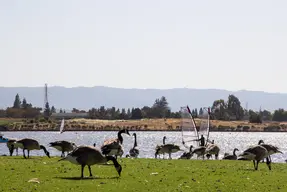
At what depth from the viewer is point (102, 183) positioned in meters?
22.6

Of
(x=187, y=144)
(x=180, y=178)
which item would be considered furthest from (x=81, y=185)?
(x=187, y=144)

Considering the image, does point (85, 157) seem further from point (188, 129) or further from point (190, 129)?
point (188, 129)

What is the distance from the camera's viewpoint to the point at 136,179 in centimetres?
2430

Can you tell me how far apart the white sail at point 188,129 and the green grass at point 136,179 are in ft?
96.2

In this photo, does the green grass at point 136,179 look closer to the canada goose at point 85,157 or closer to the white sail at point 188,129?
the canada goose at point 85,157

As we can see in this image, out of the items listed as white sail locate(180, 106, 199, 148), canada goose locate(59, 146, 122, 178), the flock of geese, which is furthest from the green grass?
white sail locate(180, 106, 199, 148)

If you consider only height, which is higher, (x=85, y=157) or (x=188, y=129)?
(x=188, y=129)

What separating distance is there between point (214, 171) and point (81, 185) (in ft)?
27.9

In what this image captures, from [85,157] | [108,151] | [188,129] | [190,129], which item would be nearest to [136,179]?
[85,157]

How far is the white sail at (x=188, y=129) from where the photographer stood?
192ft

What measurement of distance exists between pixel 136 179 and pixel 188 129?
37084 millimetres

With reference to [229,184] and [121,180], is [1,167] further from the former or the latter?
[229,184]

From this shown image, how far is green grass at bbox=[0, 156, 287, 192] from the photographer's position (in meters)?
21.9

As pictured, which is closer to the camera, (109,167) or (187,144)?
(109,167)
